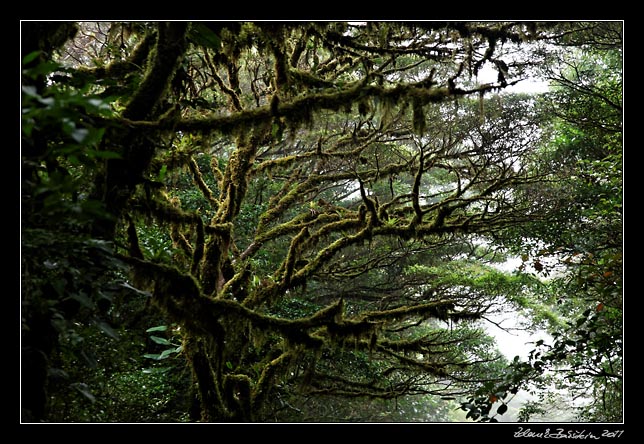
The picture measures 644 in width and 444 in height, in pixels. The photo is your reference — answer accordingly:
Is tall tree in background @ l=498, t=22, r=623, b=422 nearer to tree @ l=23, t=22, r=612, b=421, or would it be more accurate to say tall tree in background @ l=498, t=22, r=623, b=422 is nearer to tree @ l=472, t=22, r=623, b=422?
tree @ l=472, t=22, r=623, b=422

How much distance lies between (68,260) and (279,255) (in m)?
6.73

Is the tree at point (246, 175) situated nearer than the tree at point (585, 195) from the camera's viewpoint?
Yes

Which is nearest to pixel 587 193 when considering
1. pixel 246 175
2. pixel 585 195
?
pixel 585 195

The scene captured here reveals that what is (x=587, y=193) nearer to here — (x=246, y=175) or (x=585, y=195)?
(x=585, y=195)

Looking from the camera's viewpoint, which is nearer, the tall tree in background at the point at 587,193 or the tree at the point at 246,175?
the tree at the point at 246,175

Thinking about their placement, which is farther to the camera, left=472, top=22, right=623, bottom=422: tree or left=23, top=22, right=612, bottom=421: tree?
left=472, top=22, right=623, bottom=422: tree

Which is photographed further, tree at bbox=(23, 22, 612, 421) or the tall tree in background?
the tall tree in background

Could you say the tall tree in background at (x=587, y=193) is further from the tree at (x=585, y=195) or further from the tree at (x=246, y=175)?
the tree at (x=246, y=175)

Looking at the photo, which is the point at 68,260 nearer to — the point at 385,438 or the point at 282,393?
the point at 385,438

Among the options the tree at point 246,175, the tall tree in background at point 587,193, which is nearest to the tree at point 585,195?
the tall tree in background at point 587,193

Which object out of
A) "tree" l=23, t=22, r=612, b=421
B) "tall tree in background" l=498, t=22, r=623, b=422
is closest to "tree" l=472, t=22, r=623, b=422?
"tall tree in background" l=498, t=22, r=623, b=422

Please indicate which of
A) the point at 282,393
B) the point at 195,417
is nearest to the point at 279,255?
the point at 282,393

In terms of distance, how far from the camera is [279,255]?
8.59 m
